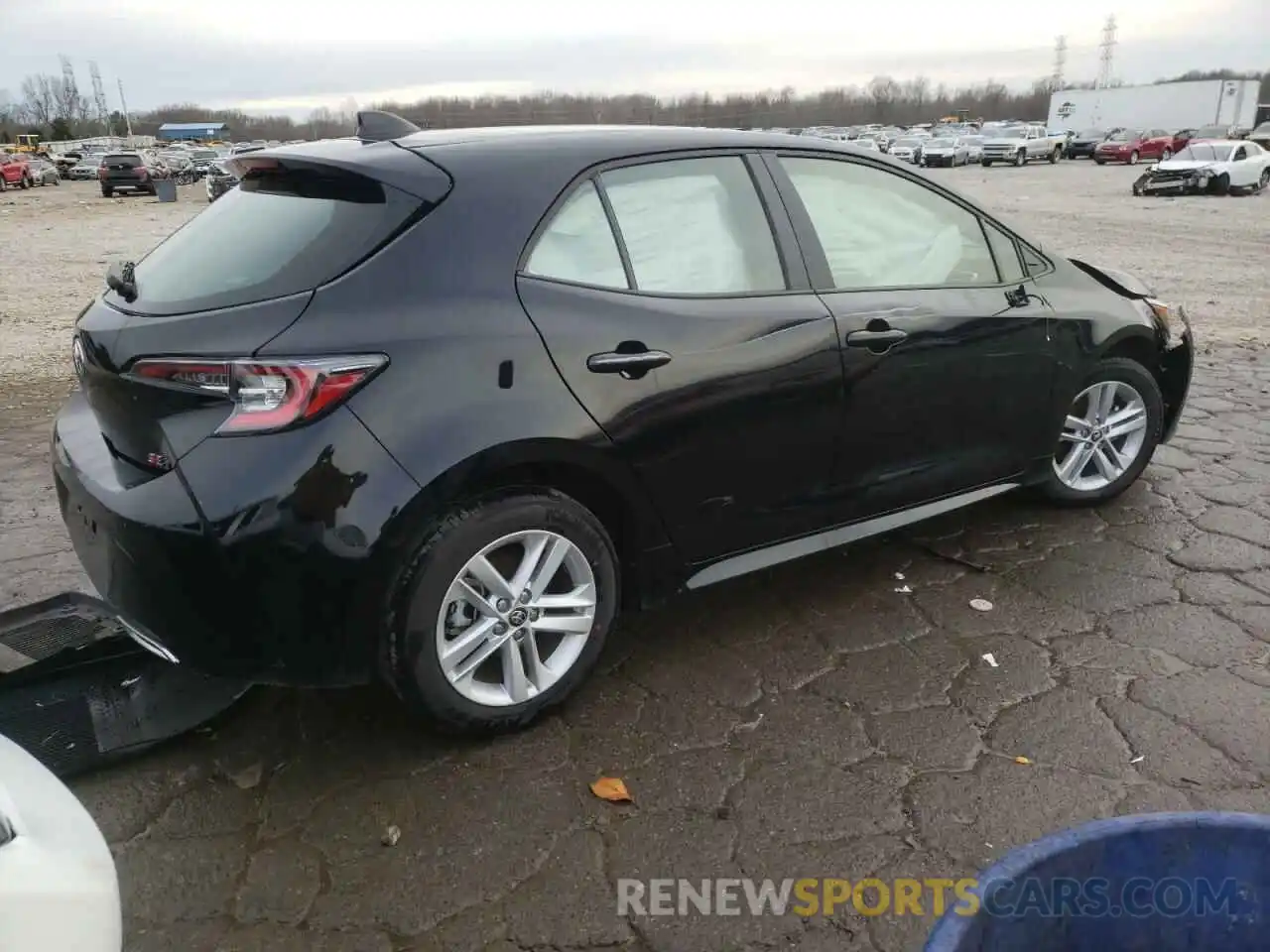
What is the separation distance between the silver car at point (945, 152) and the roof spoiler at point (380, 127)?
43.9m

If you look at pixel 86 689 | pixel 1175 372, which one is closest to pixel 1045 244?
pixel 1175 372

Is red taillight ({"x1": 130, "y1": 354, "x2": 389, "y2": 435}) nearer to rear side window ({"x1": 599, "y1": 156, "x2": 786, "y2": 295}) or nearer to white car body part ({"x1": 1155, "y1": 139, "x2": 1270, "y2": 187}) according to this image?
rear side window ({"x1": 599, "y1": 156, "x2": 786, "y2": 295})

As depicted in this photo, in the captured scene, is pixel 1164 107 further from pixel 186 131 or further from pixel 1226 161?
pixel 186 131

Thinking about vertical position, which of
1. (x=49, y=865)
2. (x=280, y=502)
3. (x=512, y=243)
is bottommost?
(x=49, y=865)

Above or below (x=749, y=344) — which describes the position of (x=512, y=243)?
above

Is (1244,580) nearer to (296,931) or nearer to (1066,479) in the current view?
(1066,479)

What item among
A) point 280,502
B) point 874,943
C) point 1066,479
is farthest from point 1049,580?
point 280,502

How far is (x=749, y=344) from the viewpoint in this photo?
3.06 metres

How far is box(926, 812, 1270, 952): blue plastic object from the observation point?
1.37 metres

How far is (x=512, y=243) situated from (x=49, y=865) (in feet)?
5.90

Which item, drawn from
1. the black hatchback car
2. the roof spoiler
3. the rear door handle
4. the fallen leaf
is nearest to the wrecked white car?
the black hatchback car

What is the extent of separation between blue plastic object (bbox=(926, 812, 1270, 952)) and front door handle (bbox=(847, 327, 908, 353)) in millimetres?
2089

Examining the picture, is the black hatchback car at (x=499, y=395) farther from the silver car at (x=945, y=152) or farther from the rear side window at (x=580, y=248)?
the silver car at (x=945, y=152)

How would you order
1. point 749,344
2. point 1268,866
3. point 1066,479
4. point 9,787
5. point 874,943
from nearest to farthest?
point 1268,866, point 9,787, point 874,943, point 749,344, point 1066,479
